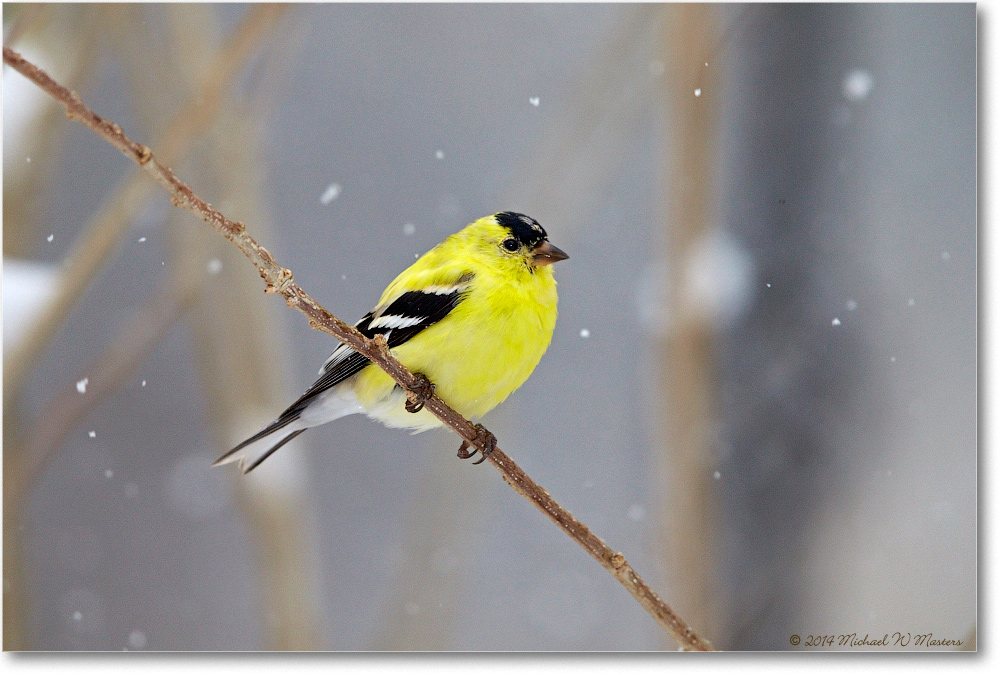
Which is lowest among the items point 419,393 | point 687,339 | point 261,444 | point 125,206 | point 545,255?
point 687,339

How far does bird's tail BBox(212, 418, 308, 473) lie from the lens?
4.54 feet

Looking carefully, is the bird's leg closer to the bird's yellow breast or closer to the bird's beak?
the bird's yellow breast

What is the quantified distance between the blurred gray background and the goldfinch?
27 cm

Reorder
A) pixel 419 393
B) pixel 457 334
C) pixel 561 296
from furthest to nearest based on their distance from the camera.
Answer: pixel 561 296
pixel 457 334
pixel 419 393

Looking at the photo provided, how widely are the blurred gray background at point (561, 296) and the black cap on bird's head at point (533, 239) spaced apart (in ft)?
0.95

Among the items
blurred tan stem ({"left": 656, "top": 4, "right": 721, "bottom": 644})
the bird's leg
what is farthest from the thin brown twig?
blurred tan stem ({"left": 656, "top": 4, "right": 721, "bottom": 644})

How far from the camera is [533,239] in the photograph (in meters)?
1.42

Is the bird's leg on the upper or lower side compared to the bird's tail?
upper

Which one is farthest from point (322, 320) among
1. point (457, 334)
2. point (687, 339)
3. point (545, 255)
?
point (687, 339)

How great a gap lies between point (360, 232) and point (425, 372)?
2.23 ft

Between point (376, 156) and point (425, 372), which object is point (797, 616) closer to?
point (425, 372)

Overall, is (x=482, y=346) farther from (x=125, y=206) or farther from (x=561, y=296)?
(x=125, y=206)

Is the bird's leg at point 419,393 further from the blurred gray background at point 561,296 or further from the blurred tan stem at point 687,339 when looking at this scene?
the blurred tan stem at point 687,339

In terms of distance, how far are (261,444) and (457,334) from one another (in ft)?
1.65
